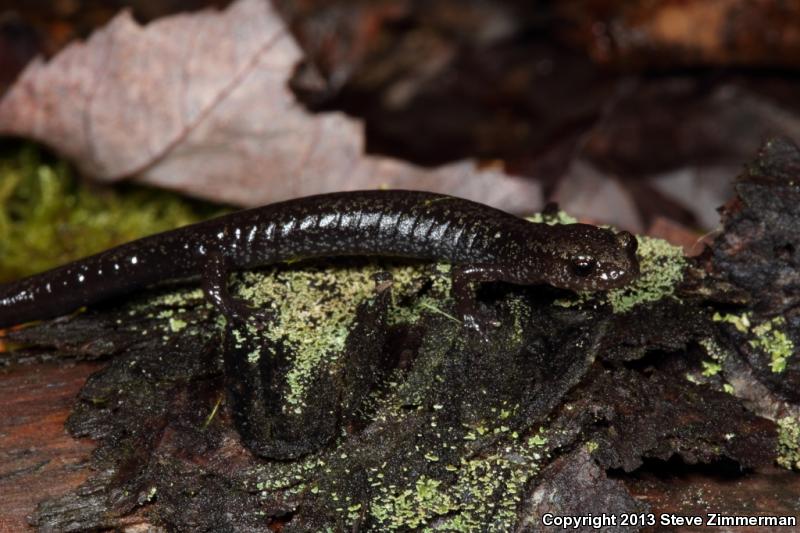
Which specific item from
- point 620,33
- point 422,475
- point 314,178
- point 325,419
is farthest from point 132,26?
point 620,33

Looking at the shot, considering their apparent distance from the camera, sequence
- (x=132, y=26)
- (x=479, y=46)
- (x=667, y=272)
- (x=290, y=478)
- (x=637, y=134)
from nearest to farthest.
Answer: (x=290, y=478), (x=667, y=272), (x=132, y=26), (x=637, y=134), (x=479, y=46)

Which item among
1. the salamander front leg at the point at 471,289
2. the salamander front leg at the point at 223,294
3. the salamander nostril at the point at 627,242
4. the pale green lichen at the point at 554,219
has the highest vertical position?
the pale green lichen at the point at 554,219

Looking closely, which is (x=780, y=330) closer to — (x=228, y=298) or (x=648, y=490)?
(x=648, y=490)

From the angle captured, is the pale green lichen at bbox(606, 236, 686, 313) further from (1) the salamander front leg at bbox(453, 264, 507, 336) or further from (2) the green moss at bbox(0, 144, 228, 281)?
(2) the green moss at bbox(0, 144, 228, 281)

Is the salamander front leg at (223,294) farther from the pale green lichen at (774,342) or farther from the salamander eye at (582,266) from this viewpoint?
the pale green lichen at (774,342)

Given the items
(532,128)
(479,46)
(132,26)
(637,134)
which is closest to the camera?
(132,26)

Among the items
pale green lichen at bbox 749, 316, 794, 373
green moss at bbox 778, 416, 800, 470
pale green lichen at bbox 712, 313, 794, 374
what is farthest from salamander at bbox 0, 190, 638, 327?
green moss at bbox 778, 416, 800, 470

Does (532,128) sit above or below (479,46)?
below

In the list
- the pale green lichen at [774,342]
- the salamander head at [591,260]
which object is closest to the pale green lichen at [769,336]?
the pale green lichen at [774,342]
